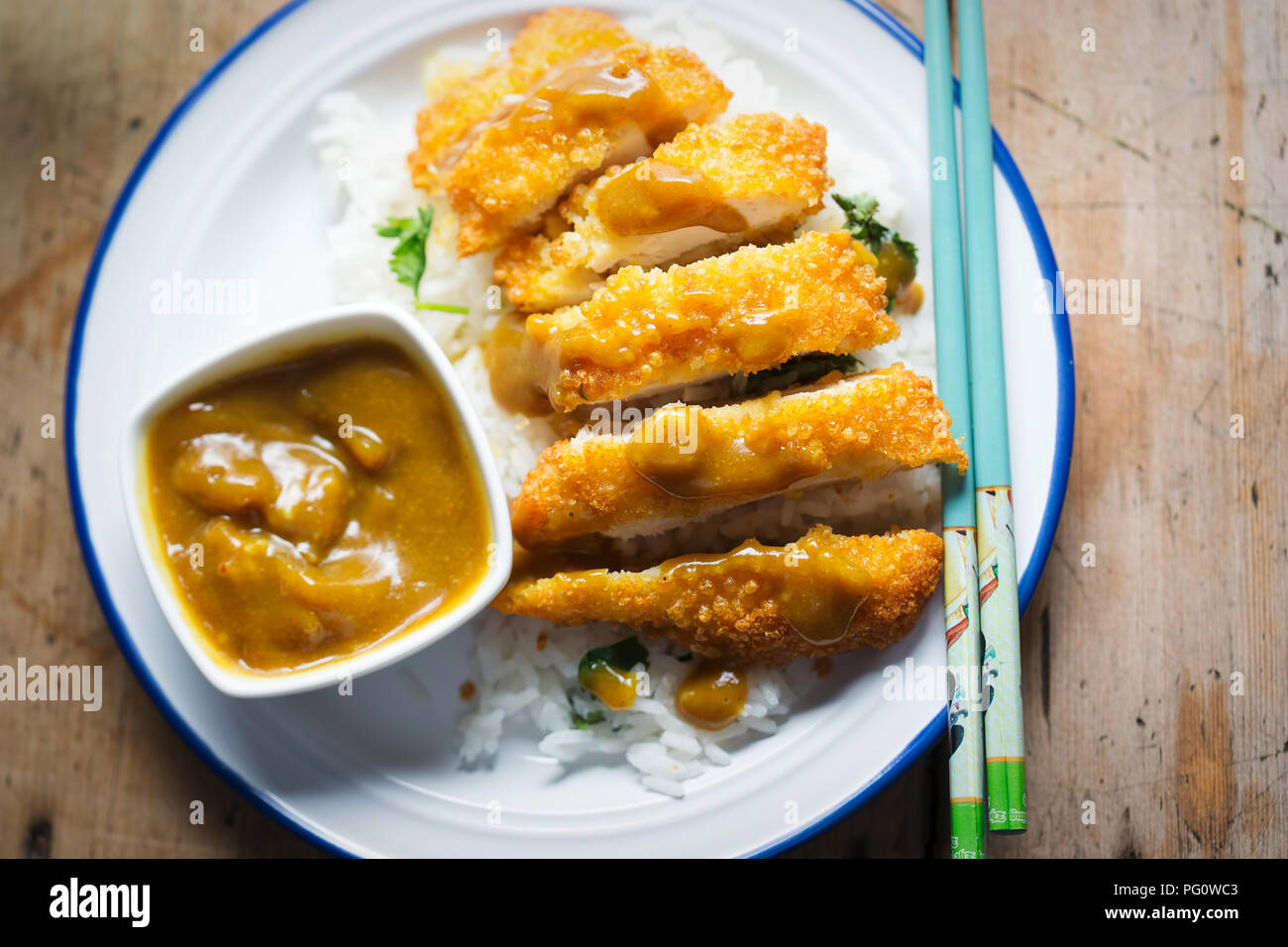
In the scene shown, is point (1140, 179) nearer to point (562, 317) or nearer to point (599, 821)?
point (562, 317)

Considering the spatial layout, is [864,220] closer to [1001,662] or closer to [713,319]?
[713,319]

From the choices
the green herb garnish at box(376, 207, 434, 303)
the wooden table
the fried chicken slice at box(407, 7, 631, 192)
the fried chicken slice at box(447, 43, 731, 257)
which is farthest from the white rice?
the wooden table

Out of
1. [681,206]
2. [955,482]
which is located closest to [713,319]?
[681,206]

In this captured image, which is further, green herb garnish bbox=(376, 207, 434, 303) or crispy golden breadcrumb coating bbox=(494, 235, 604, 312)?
green herb garnish bbox=(376, 207, 434, 303)

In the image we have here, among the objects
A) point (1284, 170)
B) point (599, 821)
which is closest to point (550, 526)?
point (599, 821)

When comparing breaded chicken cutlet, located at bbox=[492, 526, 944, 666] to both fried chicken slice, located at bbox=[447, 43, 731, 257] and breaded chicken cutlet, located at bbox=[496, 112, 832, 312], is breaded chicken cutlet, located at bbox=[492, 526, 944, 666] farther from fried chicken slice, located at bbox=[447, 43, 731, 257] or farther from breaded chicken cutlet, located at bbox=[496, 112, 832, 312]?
fried chicken slice, located at bbox=[447, 43, 731, 257]

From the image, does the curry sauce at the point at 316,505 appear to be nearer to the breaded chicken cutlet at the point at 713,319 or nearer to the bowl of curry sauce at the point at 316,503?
the bowl of curry sauce at the point at 316,503
